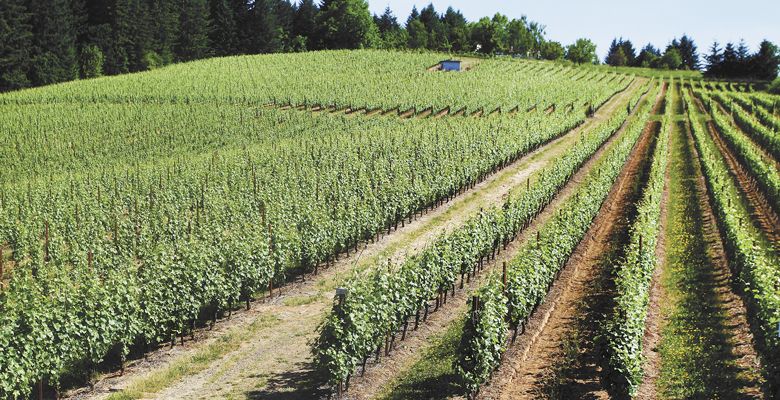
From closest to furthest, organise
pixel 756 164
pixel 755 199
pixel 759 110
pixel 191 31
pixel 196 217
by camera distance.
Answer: pixel 196 217, pixel 755 199, pixel 756 164, pixel 759 110, pixel 191 31

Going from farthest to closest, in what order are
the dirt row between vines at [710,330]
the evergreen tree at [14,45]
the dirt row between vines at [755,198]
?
the evergreen tree at [14,45] < the dirt row between vines at [755,198] < the dirt row between vines at [710,330]

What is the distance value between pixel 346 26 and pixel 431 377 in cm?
11131

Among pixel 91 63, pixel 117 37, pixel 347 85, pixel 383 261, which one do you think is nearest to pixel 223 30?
pixel 117 37

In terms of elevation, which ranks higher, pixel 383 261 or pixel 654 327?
pixel 383 261

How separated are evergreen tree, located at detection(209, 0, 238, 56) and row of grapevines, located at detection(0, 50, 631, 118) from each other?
13058mm

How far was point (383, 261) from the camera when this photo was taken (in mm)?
24109

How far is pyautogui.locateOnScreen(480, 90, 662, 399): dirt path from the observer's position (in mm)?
15336

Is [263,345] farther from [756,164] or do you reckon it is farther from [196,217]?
[756,164]

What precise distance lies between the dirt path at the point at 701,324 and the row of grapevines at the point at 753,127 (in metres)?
19.6

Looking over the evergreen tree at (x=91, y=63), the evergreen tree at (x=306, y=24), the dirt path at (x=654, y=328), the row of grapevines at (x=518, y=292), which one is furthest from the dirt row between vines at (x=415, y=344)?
the evergreen tree at (x=306, y=24)

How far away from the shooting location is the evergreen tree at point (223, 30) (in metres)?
114

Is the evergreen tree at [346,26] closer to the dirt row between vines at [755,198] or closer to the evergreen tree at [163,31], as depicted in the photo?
the evergreen tree at [163,31]

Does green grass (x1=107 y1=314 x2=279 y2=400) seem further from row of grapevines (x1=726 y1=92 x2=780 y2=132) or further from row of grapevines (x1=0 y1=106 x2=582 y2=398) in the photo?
row of grapevines (x1=726 y1=92 x2=780 y2=132)

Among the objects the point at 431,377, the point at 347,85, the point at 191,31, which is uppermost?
the point at 191,31
